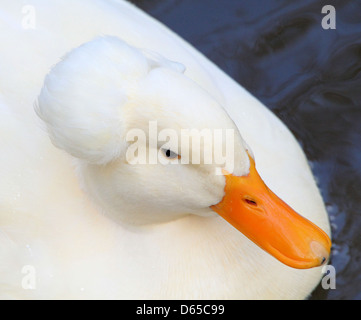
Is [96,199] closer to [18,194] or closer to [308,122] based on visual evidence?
[18,194]

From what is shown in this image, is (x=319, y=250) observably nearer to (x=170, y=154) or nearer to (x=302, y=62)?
(x=170, y=154)

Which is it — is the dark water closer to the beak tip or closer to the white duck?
the white duck

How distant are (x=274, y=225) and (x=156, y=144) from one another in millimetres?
546

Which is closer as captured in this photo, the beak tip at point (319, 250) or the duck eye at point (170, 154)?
the duck eye at point (170, 154)

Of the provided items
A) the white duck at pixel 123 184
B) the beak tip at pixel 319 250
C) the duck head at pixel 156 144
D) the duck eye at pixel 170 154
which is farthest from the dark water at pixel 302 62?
the duck eye at pixel 170 154

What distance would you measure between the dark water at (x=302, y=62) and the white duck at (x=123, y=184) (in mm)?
515

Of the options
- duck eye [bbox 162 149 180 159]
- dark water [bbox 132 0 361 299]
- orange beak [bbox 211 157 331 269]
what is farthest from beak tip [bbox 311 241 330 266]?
dark water [bbox 132 0 361 299]

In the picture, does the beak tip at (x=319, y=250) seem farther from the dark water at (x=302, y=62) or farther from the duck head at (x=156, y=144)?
the dark water at (x=302, y=62)

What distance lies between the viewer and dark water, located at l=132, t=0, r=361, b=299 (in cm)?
413

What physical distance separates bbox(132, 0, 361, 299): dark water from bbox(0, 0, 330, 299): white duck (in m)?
0.52

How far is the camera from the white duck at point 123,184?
262 cm

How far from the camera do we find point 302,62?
4441mm

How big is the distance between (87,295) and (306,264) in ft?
2.80

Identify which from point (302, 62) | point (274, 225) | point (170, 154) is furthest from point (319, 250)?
point (302, 62)
